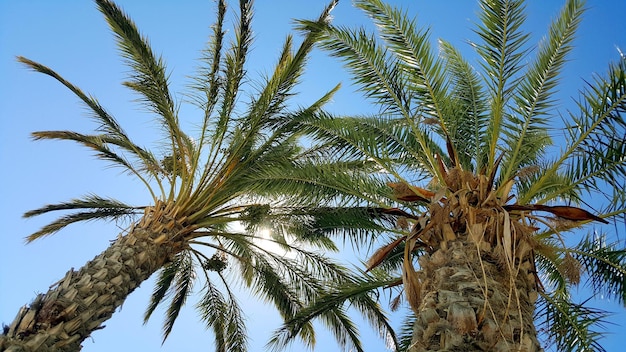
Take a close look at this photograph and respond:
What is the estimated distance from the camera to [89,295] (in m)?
6.95

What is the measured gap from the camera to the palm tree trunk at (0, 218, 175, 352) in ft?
20.2

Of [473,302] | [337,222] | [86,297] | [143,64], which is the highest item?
[143,64]

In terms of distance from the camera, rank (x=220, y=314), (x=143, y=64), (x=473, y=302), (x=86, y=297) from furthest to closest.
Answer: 1. (x=220, y=314)
2. (x=143, y=64)
3. (x=86, y=297)
4. (x=473, y=302)

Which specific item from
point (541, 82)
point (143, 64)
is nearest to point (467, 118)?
point (541, 82)

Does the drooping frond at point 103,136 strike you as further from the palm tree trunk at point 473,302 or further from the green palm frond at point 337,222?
the palm tree trunk at point 473,302

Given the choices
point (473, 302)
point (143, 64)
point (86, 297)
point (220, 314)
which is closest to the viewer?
point (473, 302)

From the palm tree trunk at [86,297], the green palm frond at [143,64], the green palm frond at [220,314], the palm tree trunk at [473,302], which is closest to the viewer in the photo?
the palm tree trunk at [473,302]

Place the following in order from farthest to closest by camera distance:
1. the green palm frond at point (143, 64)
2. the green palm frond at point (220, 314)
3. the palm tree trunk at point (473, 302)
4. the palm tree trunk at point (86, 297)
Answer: the green palm frond at point (220, 314), the green palm frond at point (143, 64), the palm tree trunk at point (86, 297), the palm tree trunk at point (473, 302)

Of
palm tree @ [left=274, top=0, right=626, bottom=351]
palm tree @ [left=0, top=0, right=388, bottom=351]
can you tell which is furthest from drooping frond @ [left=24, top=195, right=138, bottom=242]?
palm tree @ [left=274, top=0, right=626, bottom=351]

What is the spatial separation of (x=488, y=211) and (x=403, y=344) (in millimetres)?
3339

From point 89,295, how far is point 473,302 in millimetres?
4952

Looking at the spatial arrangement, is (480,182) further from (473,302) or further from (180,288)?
(180,288)

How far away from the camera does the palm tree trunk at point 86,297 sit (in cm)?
617

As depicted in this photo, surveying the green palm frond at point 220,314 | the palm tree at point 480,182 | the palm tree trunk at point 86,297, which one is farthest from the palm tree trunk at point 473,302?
the green palm frond at point 220,314
